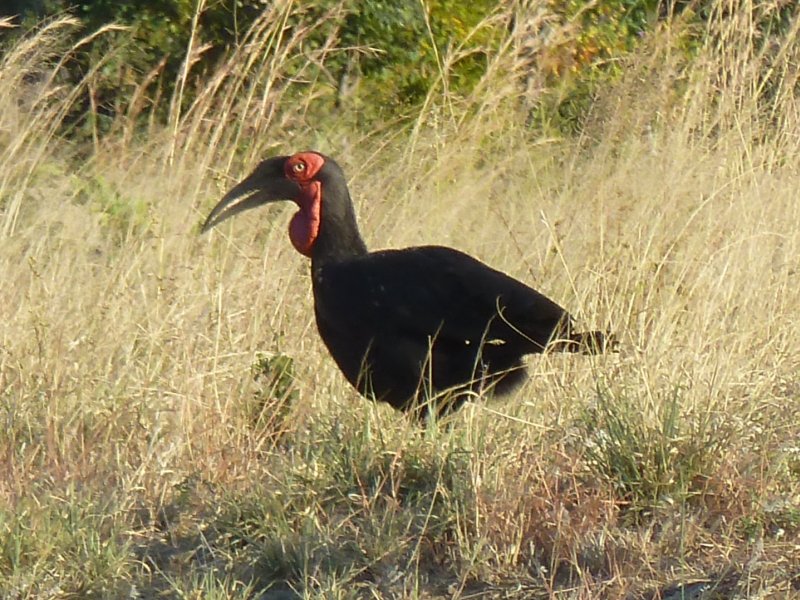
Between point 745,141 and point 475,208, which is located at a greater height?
point 745,141

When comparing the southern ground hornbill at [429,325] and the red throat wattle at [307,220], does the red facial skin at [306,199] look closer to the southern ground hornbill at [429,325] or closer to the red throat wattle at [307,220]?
the red throat wattle at [307,220]

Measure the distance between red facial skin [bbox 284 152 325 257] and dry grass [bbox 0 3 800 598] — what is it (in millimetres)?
436

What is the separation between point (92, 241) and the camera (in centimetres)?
661

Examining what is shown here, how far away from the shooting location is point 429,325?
504 cm

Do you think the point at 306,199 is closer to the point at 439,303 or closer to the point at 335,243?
the point at 335,243

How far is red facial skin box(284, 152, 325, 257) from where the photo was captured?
538cm

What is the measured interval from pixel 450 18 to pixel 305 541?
604 centimetres

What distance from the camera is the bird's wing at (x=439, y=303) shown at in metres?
4.95

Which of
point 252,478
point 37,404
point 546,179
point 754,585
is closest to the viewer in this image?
point 754,585

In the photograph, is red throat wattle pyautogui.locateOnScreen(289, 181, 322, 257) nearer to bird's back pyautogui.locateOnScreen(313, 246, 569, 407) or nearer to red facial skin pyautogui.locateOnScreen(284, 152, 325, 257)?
red facial skin pyautogui.locateOnScreen(284, 152, 325, 257)

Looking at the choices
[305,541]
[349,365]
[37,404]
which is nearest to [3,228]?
[37,404]

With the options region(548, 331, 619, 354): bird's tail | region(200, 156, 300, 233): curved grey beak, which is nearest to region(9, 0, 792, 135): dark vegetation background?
region(200, 156, 300, 233): curved grey beak

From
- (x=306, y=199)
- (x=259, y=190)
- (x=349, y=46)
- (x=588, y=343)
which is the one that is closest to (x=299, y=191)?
(x=306, y=199)

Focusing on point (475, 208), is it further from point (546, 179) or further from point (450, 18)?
point (450, 18)
